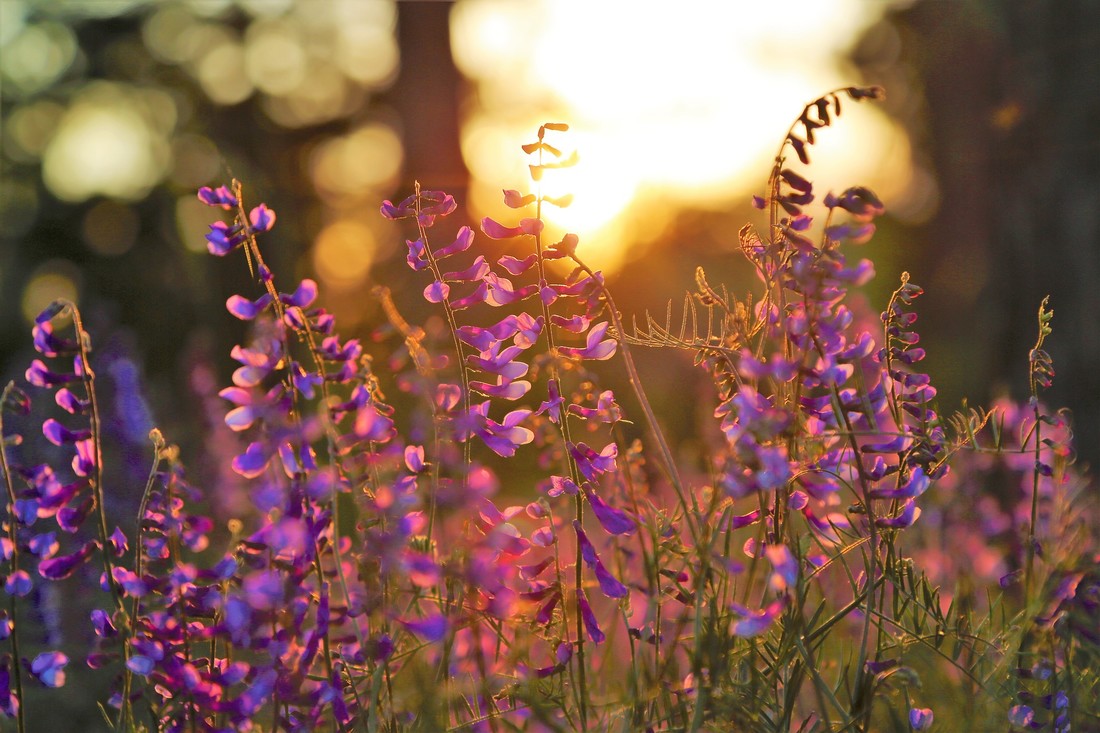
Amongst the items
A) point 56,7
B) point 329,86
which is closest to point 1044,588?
point 329,86

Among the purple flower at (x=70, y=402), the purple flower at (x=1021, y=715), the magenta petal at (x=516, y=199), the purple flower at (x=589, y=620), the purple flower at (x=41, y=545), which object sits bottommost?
the purple flower at (x=1021, y=715)

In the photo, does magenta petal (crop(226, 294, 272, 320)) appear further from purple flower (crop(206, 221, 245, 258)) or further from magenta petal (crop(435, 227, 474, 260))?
magenta petal (crop(435, 227, 474, 260))

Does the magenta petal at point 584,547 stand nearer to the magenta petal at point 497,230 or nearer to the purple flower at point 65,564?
the magenta petal at point 497,230

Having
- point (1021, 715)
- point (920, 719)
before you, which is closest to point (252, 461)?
point (920, 719)

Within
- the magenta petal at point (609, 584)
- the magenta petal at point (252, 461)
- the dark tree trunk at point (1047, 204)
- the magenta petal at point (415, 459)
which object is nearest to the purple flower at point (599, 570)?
the magenta petal at point (609, 584)

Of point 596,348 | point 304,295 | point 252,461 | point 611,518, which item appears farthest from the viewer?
point 596,348

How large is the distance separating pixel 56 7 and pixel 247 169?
24.6 ft

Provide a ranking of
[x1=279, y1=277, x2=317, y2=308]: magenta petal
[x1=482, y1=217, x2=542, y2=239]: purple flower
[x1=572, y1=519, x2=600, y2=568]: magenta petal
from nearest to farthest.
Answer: [x1=279, y1=277, x2=317, y2=308]: magenta petal → [x1=572, y1=519, x2=600, y2=568]: magenta petal → [x1=482, y1=217, x2=542, y2=239]: purple flower

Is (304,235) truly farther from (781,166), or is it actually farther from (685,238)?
(685,238)

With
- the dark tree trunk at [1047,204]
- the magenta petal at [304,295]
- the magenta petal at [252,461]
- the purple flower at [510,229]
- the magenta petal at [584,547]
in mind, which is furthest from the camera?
the dark tree trunk at [1047,204]

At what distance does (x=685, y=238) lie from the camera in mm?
34188

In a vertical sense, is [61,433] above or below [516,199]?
below

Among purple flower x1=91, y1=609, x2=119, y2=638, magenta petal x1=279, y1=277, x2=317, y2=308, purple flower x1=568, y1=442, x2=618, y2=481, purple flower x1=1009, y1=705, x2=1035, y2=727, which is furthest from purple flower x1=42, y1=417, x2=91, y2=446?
purple flower x1=1009, y1=705, x2=1035, y2=727

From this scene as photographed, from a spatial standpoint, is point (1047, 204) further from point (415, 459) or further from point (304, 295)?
point (304, 295)
